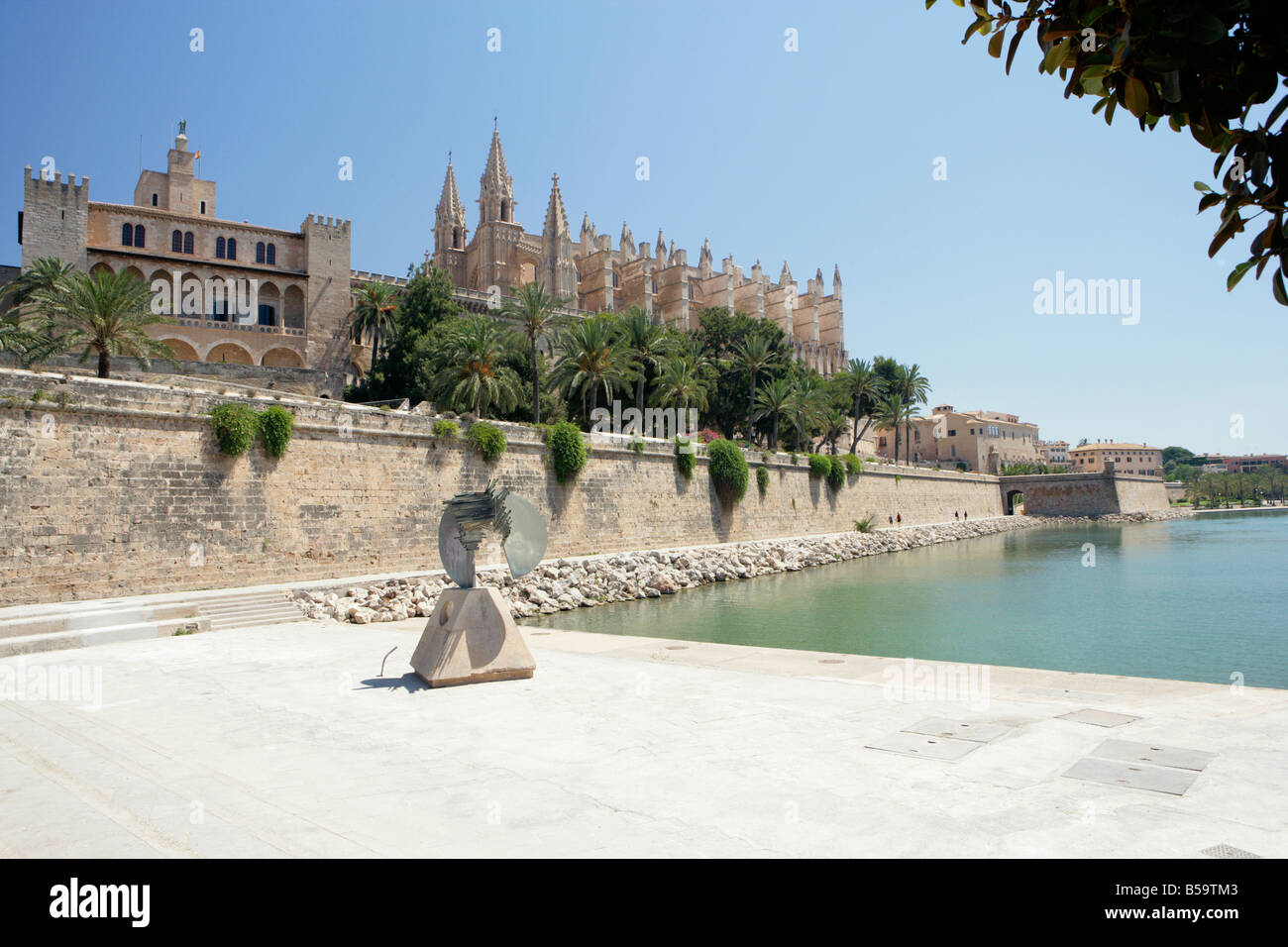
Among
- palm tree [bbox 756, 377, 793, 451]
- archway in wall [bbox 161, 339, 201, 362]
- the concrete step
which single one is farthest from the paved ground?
archway in wall [bbox 161, 339, 201, 362]

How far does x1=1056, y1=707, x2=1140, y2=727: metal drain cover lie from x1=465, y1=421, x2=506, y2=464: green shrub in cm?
1732

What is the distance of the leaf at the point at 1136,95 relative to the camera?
209 cm

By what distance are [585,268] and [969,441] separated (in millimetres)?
49397

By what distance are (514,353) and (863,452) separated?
169 feet

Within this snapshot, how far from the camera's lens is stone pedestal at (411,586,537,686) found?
791 centimetres

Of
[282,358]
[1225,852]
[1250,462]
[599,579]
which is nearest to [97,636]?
[599,579]

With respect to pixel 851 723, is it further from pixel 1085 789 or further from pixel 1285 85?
pixel 1285 85

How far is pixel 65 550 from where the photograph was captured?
13664 mm

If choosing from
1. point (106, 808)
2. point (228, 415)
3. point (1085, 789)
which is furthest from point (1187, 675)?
point (228, 415)

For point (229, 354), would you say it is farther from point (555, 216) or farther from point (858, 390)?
point (858, 390)

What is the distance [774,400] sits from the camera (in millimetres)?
42375

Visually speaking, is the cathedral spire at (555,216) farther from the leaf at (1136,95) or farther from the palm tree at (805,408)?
the leaf at (1136,95)

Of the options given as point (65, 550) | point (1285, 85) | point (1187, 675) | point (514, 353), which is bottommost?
point (1187, 675)

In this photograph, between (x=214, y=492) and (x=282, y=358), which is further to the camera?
(x=282, y=358)
